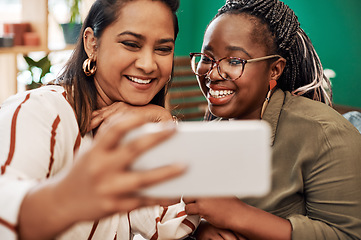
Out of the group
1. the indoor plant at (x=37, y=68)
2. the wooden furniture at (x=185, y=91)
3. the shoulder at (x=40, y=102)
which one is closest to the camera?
the shoulder at (x=40, y=102)

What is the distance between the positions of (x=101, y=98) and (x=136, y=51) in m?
0.21

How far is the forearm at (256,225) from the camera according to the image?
1.11 meters

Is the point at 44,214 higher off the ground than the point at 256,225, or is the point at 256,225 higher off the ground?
the point at 44,214

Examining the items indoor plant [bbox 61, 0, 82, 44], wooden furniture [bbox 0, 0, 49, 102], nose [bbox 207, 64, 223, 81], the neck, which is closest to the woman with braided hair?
nose [bbox 207, 64, 223, 81]

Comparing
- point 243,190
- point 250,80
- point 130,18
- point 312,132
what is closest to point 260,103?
point 250,80

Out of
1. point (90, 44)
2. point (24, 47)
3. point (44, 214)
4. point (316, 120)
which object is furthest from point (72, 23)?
point (44, 214)

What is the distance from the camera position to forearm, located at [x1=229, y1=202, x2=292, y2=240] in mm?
1107

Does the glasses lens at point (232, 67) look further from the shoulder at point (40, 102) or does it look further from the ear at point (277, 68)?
the shoulder at point (40, 102)

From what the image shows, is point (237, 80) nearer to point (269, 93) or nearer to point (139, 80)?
point (269, 93)

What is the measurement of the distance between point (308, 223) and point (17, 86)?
3.00 m

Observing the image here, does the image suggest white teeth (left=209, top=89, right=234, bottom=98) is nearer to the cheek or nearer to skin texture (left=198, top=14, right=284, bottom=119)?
skin texture (left=198, top=14, right=284, bottom=119)

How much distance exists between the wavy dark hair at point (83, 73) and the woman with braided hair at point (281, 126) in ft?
0.73

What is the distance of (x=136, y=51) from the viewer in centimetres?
115

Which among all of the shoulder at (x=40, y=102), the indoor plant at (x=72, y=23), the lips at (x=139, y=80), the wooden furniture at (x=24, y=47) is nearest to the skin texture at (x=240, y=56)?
the lips at (x=139, y=80)
